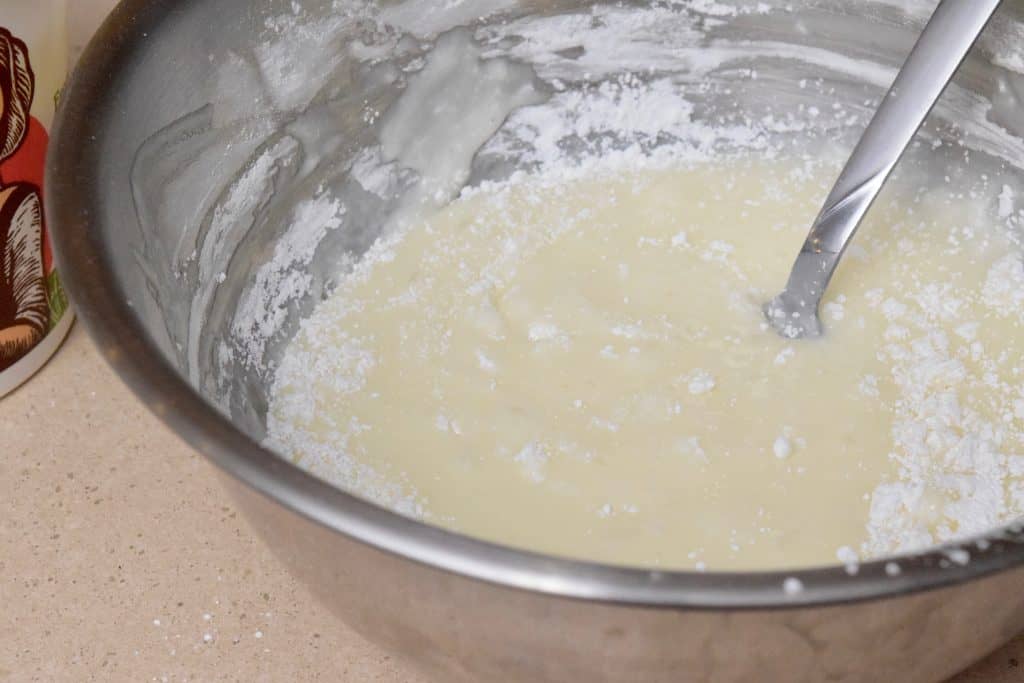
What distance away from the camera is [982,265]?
43.3 inches

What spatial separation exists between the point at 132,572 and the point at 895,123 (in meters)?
0.75

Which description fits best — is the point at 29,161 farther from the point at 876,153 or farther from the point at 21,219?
the point at 876,153

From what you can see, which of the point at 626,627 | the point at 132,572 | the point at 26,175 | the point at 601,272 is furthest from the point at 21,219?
the point at 626,627

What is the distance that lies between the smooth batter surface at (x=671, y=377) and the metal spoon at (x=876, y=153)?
0.03 m

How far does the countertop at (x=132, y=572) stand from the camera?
0.88 m

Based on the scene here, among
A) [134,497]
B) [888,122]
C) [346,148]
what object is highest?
[888,122]

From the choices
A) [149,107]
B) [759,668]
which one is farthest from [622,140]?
[759,668]

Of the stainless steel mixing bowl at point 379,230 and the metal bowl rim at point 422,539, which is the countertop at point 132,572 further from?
the metal bowl rim at point 422,539

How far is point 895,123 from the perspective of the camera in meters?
1.00

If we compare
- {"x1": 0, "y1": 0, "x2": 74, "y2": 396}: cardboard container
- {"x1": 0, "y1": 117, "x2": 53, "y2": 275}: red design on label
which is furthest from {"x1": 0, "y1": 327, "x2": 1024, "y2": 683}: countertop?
{"x1": 0, "y1": 117, "x2": 53, "y2": 275}: red design on label

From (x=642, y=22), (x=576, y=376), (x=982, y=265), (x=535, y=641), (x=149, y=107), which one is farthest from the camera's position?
(x=642, y=22)

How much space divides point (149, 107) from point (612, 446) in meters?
0.44

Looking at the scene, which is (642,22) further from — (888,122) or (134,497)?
(134,497)

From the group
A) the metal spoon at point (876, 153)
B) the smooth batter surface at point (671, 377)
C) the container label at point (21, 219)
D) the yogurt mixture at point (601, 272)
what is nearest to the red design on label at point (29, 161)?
the container label at point (21, 219)
